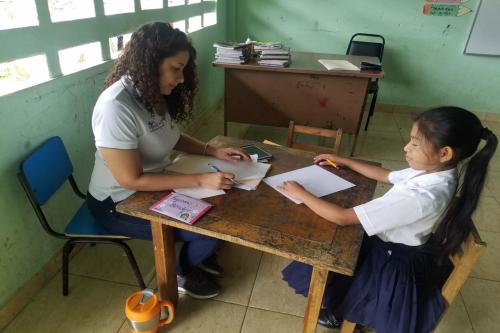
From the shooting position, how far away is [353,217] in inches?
40.9

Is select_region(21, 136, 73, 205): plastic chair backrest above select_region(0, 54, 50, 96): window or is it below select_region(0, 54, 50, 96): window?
below

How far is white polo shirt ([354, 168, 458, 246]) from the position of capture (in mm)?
991

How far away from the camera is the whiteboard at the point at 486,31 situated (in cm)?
365

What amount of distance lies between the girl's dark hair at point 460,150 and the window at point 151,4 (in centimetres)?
201

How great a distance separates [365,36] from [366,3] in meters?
0.36

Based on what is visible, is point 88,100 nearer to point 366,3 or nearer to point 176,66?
point 176,66

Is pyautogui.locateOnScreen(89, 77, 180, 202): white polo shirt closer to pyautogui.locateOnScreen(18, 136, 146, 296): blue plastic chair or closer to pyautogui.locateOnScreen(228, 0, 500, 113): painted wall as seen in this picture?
pyautogui.locateOnScreen(18, 136, 146, 296): blue plastic chair

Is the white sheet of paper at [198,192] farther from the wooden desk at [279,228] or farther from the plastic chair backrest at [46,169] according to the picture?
the plastic chair backrest at [46,169]

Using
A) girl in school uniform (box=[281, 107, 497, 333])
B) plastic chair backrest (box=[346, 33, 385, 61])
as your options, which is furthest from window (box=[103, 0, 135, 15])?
plastic chair backrest (box=[346, 33, 385, 61])

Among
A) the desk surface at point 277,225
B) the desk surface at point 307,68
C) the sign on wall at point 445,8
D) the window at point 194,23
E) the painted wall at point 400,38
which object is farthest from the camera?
the painted wall at point 400,38

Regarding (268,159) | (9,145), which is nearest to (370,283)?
(268,159)

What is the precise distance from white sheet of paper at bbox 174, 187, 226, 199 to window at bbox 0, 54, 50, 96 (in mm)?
790

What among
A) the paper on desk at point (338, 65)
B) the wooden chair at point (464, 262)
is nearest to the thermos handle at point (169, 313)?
the wooden chair at point (464, 262)

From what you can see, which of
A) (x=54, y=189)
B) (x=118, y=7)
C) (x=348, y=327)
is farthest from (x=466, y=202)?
(x=118, y=7)
